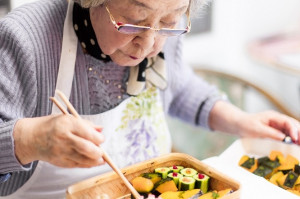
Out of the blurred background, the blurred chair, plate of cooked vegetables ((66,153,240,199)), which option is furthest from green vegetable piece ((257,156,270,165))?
the blurred chair

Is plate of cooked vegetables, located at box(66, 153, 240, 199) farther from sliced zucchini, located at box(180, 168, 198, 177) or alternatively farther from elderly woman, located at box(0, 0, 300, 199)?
elderly woman, located at box(0, 0, 300, 199)

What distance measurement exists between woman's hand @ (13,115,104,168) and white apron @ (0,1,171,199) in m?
0.32

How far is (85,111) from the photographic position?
133 cm

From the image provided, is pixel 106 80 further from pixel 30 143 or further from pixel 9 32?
pixel 30 143

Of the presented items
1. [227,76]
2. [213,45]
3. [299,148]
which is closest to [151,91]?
[299,148]

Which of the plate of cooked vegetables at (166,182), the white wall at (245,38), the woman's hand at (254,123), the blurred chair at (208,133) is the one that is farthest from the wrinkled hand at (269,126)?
the white wall at (245,38)

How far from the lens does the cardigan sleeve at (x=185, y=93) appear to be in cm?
159

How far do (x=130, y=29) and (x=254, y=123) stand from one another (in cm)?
67

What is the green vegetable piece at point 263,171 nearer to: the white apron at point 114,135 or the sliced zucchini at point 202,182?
the sliced zucchini at point 202,182

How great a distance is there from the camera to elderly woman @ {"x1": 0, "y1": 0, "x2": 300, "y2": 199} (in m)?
0.96

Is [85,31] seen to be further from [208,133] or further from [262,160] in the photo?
[208,133]

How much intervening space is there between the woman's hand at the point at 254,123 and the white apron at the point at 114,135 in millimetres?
221

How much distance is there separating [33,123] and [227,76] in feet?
5.18

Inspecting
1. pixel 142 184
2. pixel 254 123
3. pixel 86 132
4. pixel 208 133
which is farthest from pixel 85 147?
pixel 208 133
